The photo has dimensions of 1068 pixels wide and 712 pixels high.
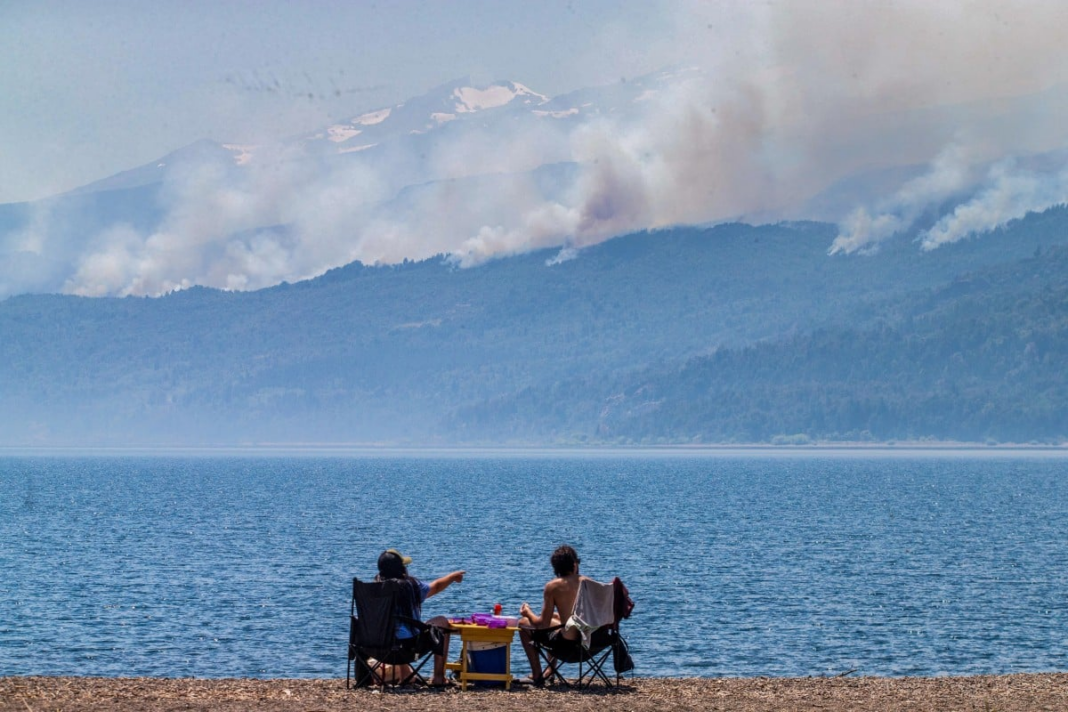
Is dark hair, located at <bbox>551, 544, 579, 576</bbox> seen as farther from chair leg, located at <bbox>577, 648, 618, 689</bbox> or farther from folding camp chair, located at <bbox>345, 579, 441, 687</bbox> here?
folding camp chair, located at <bbox>345, 579, 441, 687</bbox>

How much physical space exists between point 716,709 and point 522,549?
3726 centimetres

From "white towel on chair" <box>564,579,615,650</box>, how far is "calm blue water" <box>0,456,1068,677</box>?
8235 millimetres

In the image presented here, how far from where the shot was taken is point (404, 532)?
210 ft

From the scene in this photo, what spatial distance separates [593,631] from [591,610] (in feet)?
0.81

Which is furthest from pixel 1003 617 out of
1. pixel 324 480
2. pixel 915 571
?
pixel 324 480

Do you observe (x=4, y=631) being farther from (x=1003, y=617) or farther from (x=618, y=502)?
(x=618, y=502)

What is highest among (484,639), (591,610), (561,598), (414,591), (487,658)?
(414,591)

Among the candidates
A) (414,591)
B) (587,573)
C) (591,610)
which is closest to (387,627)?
(414,591)

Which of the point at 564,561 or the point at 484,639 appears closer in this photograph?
the point at 484,639

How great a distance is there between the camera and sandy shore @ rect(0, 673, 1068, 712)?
16000 millimetres

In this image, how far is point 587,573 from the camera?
4366 cm

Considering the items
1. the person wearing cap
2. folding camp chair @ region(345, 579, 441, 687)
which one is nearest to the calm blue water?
the person wearing cap

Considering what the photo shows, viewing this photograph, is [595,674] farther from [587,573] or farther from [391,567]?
[587,573]

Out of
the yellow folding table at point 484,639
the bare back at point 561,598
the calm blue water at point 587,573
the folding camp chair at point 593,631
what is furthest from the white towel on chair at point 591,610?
the calm blue water at point 587,573
